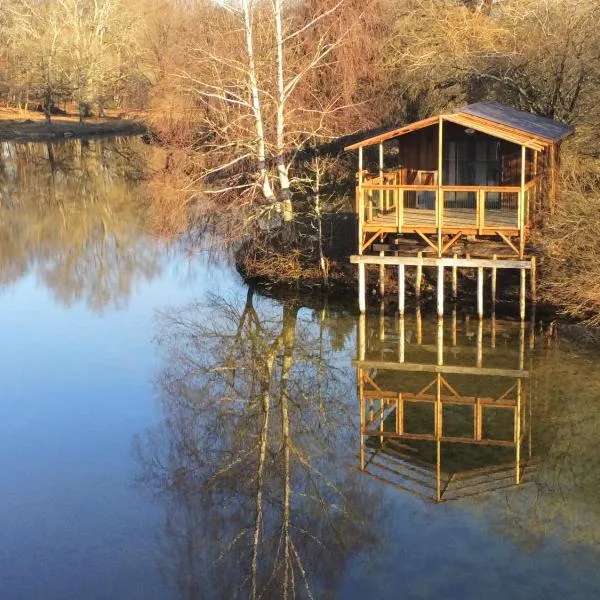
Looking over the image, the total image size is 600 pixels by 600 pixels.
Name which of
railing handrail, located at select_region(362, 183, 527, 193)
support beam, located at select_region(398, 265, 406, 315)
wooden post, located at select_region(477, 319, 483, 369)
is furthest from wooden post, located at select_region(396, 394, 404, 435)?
railing handrail, located at select_region(362, 183, 527, 193)

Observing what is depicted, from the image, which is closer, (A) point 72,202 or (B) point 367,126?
(B) point 367,126

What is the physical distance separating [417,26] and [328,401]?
20.7 meters

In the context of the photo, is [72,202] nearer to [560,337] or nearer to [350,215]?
[350,215]

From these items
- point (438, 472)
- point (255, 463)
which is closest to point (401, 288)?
point (438, 472)

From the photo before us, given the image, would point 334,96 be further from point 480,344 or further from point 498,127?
point 480,344

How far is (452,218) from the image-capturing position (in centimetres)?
2145

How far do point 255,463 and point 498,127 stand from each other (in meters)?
9.97

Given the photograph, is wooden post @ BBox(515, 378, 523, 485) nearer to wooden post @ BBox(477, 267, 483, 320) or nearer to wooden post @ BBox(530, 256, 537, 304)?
wooden post @ BBox(477, 267, 483, 320)

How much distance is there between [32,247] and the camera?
3062cm

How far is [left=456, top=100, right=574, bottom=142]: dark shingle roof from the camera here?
2045 cm

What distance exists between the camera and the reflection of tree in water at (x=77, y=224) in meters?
26.3

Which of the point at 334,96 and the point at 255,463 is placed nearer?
the point at 255,463

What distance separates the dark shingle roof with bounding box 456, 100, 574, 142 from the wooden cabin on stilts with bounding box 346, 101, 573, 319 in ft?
0.24

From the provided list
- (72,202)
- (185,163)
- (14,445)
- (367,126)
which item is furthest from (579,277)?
(72,202)
